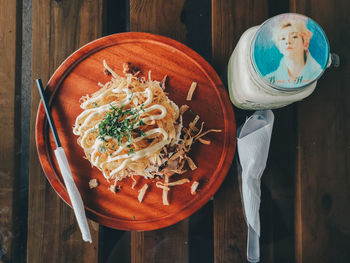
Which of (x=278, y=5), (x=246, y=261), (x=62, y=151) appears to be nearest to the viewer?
(x=62, y=151)

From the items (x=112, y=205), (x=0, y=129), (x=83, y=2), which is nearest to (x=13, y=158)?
(x=0, y=129)

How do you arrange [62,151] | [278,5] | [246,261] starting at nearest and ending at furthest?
1. [62,151]
2. [246,261]
3. [278,5]

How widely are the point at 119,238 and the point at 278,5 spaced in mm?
1157

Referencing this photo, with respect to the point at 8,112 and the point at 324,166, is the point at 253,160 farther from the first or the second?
the point at 8,112

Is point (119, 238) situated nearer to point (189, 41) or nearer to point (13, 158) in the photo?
point (13, 158)

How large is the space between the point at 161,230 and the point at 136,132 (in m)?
0.41

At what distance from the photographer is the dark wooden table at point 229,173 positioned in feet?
2.87

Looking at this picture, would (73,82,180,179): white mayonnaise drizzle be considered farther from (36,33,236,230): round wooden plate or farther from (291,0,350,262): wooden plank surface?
(291,0,350,262): wooden plank surface

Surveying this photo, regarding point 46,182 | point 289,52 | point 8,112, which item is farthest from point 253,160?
point 8,112

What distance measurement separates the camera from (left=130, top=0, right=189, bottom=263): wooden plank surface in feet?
2.90

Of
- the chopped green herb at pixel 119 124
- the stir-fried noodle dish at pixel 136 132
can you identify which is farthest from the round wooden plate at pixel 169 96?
the chopped green herb at pixel 119 124

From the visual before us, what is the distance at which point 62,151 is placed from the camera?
0.79 meters

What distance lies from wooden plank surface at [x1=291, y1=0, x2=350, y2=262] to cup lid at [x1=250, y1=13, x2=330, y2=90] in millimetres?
286

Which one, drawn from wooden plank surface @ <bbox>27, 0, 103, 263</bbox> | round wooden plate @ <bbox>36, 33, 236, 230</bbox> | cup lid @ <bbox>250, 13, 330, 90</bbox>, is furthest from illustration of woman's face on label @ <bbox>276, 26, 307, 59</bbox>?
wooden plank surface @ <bbox>27, 0, 103, 263</bbox>
